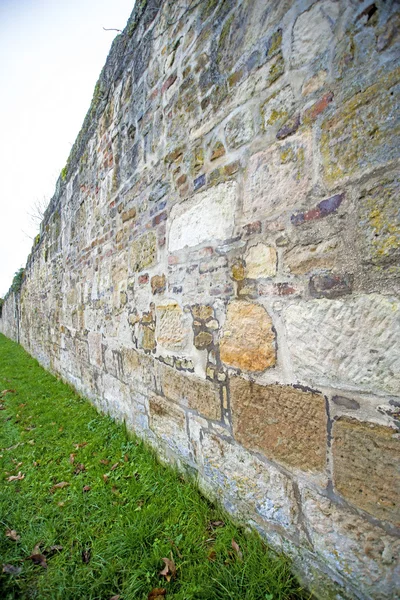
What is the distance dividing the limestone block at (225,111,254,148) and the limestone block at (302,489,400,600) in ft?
5.92

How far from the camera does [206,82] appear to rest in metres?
1.87

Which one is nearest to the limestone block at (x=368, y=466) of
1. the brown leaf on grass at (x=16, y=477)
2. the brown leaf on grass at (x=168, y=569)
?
the brown leaf on grass at (x=168, y=569)

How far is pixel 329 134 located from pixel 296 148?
6.2 inches

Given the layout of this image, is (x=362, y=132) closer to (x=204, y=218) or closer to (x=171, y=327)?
(x=204, y=218)

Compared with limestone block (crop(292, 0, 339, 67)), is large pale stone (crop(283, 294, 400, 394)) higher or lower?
lower

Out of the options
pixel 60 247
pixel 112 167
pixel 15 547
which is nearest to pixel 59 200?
pixel 60 247

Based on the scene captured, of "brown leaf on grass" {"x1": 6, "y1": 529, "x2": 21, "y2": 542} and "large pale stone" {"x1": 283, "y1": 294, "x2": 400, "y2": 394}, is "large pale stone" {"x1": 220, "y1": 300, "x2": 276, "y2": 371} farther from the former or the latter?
"brown leaf on grass" {"x1": 6, "y1": 529, "x2": 21, "y2": 542}

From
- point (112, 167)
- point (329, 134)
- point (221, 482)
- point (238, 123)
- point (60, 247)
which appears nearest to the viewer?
point (329, 134)

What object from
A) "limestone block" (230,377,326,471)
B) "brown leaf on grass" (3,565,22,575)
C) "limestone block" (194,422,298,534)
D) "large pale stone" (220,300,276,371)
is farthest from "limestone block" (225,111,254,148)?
"brown leaf on grass" (3,565,22,575)

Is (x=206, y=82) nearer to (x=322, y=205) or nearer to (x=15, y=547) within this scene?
(x=322, y=205)

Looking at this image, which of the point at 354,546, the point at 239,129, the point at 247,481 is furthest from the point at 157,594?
the point at 239,129

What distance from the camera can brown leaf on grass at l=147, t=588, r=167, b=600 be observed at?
1.36 metres

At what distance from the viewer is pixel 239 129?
5.36 feet

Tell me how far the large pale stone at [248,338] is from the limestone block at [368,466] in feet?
1.45
